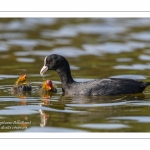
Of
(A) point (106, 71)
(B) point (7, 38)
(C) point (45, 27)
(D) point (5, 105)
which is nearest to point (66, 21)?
(C) point (45, 27)

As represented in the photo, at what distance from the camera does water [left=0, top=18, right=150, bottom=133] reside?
11.1 metres

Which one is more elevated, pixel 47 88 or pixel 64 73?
pixel 64 73

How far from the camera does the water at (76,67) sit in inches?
436

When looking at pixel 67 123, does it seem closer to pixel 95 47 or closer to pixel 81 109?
pixel 81 109

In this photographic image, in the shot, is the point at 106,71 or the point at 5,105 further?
the point at 106,71

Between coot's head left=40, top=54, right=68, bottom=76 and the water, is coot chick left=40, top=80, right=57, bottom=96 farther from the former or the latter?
coot's head left=40, top=54, right=68, bottom=76

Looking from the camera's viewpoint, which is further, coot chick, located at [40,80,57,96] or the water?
coot chick, located at [40,80,57,96]

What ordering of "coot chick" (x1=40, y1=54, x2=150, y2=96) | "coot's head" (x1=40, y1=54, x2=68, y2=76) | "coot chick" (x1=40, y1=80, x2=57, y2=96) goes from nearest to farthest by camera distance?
1. "coot chick" (x1=40, y1=54, x2=150, y2=96)
2. "coot chick" (x1=40, y1=80, x2=57, y2=96)
3. "coot's head" (x1=40, y1=54, x2=68, y2=76)

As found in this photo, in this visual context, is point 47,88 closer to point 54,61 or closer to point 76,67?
point 54,61

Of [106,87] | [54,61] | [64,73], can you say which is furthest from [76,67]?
[106,87]

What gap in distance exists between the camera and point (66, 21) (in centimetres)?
2761

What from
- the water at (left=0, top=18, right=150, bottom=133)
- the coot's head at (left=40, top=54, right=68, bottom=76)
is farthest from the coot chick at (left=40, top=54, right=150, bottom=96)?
the coot's head at (left=40, top=54, right=68, bottom=76)

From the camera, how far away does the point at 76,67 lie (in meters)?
17.7
